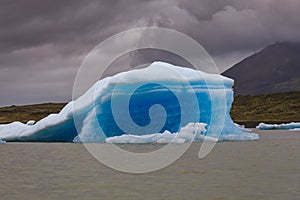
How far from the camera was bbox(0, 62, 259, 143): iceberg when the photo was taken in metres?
24.7

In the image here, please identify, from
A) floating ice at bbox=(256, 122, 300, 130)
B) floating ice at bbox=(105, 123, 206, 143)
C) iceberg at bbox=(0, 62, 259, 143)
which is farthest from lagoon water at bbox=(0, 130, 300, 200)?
floating ice at bbox=(256, 122, 300, 130)

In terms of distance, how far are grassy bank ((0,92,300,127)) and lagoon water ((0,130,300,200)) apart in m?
70.5

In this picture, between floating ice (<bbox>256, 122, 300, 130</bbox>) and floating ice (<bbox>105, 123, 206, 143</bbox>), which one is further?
floating ice (<bbox>256, 122, 300, 130</bbox>)

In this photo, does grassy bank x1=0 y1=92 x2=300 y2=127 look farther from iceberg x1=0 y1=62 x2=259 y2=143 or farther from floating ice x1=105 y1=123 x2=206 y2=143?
floating ice x1=105 y1=123 x2=206 y2=143

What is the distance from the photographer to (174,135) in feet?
76.6

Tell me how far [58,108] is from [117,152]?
83.5 m

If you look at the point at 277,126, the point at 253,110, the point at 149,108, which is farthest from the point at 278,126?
the point at 253,110

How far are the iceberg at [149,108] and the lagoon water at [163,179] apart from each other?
707 centimetres

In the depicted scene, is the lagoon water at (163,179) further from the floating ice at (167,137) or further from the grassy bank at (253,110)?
the grassy bank at (253,110)

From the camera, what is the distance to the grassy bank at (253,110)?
90625 mm

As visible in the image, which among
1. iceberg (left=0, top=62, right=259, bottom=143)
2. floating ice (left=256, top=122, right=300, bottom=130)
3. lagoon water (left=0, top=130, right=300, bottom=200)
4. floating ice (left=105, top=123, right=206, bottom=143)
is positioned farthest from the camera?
floating ice (left=256, top=122, right=300, bottom=130)

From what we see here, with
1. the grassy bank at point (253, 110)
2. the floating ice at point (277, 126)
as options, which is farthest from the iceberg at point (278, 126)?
the grassy bank at point (253, 110)

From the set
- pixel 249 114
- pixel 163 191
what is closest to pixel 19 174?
pixel 163 191

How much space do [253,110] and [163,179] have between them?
9129 centimetres
